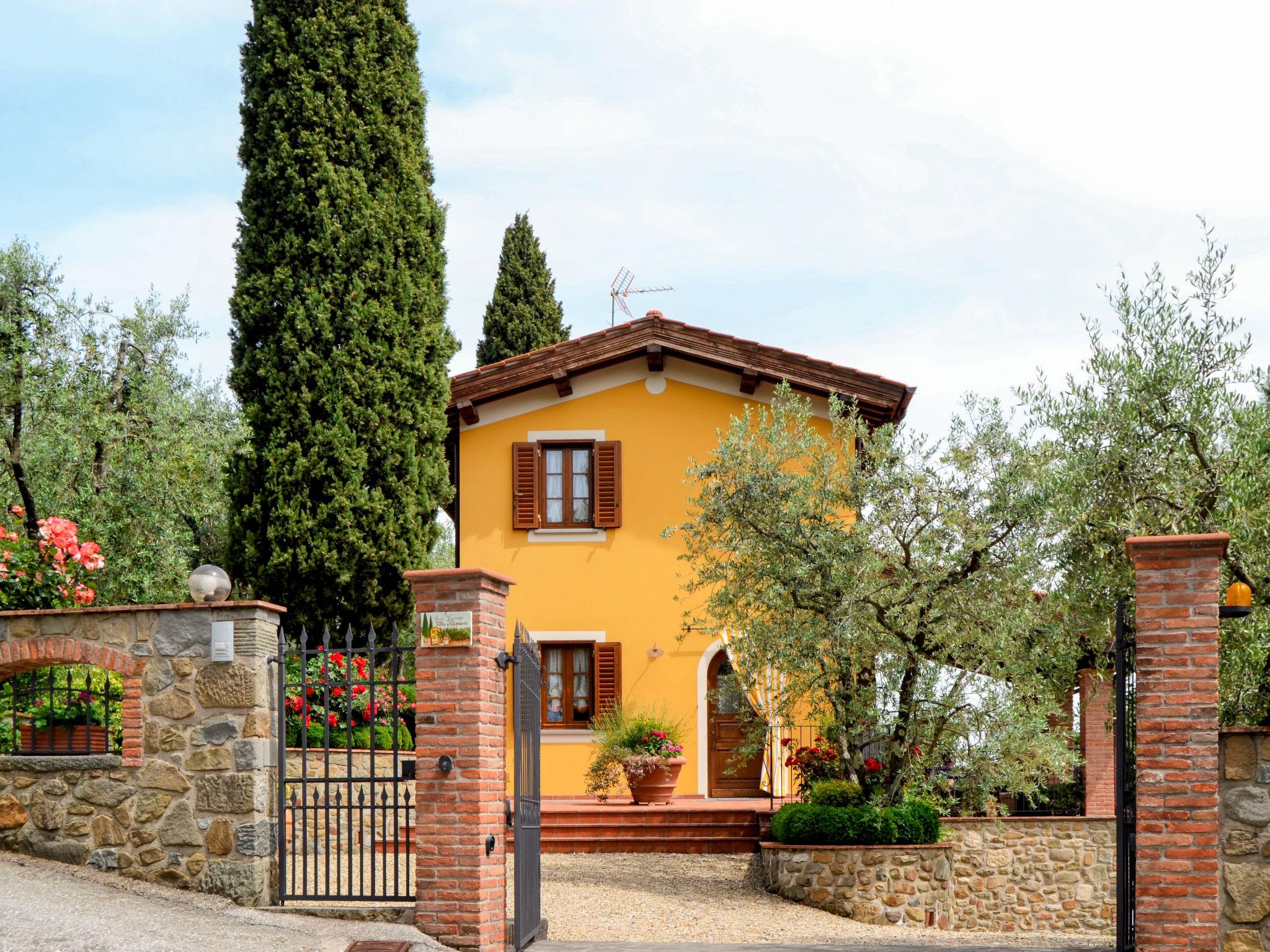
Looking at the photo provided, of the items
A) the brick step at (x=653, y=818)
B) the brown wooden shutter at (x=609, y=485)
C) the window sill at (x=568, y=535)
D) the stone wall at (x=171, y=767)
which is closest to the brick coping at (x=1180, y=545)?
the stone wall at (x=171, y=767)

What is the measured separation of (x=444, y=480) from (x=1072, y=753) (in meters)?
8.03

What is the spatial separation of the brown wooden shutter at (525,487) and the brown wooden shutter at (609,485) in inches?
32.4

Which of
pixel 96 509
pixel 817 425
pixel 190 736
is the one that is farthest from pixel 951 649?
pixel 96 509

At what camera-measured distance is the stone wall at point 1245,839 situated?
273 inches

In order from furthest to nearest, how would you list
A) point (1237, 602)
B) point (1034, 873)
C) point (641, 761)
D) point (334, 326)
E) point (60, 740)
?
point (334, 326) < point (641, 761) < point (1034, 873) < point (60, 740) < point (1237, 602)

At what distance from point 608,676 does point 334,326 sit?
5588 mm

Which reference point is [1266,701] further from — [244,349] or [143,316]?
[143,316]

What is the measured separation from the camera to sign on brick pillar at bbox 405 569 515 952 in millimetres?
8086

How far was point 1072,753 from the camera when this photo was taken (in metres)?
12.4

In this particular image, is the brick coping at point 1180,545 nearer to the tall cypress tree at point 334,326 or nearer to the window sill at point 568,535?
the tall cypress tree at point 334,326

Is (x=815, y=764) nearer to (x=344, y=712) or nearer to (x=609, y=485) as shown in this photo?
(x=609, y=485)

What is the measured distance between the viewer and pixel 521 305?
25.0 meters

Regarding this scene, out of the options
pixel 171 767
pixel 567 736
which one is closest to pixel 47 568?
pixel 171 767

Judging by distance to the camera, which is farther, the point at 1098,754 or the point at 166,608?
the point at 1098,754
